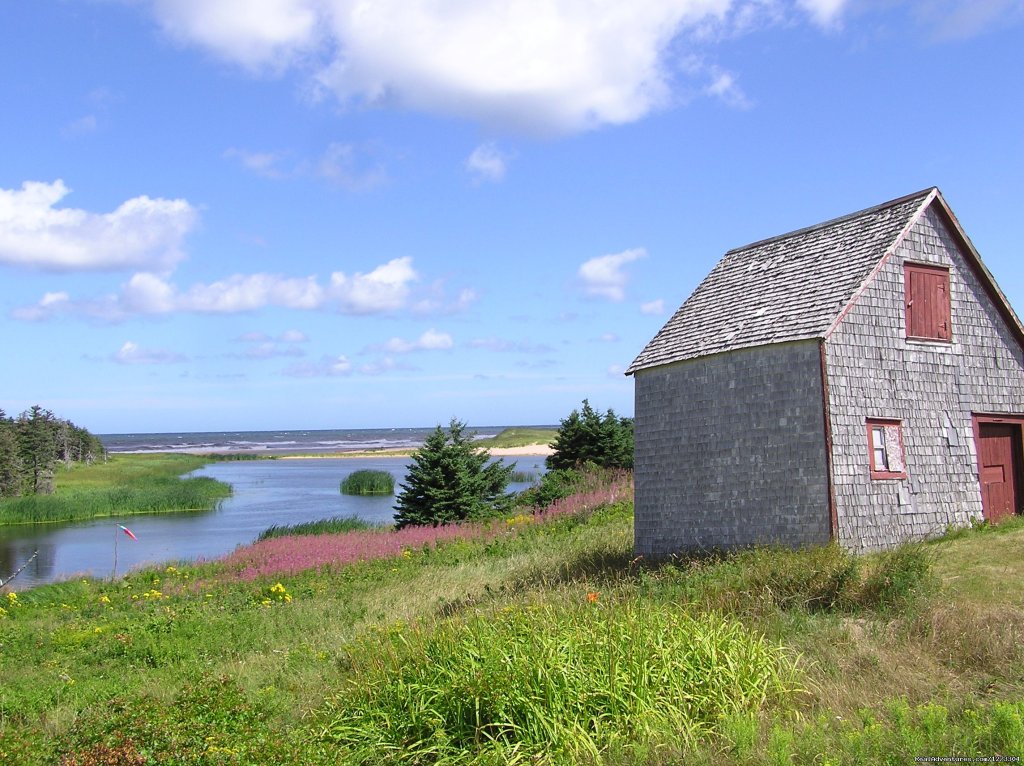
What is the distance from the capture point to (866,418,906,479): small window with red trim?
15.9 m

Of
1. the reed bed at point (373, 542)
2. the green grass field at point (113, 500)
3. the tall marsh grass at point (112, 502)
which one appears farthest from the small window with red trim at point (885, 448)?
the green grass field at point (113, 500)

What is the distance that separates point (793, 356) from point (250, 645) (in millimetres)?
10342

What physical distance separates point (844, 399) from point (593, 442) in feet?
66.3

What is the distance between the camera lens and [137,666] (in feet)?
41.2

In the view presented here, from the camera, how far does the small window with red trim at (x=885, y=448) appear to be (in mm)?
15926

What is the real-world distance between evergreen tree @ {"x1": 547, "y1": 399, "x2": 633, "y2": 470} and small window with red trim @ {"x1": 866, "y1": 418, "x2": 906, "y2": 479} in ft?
59.9

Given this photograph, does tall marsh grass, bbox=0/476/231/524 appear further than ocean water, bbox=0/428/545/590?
Yes

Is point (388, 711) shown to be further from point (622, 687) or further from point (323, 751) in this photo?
point (622, 687)

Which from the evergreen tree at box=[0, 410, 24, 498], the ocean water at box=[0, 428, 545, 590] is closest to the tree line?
the evergreen tree at box=[0, 410, 24, 498]

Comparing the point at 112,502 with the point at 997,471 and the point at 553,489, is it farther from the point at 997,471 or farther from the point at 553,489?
the point at 997,471

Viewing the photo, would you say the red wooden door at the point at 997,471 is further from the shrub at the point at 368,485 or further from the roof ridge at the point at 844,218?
the shrub at the point at 368,485

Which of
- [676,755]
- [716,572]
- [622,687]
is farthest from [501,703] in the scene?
[716,572]

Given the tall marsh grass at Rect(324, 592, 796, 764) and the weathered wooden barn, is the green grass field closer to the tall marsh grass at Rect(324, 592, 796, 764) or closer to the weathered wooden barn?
the weathered wooden barn

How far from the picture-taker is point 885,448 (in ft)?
52.9
